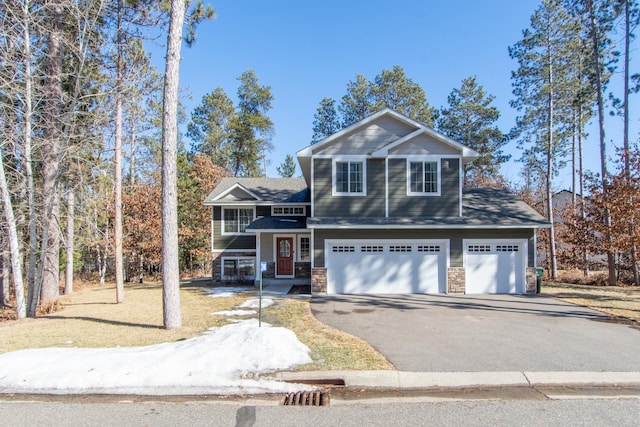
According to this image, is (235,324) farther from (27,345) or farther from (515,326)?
(515,326)

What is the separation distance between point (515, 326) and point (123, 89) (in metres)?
13.5

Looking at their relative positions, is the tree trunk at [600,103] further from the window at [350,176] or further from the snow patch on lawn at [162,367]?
the snow patch on lawn at [162,367]

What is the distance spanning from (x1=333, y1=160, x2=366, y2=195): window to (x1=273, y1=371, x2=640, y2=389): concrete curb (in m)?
9.46

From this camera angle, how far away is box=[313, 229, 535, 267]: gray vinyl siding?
43.3ft

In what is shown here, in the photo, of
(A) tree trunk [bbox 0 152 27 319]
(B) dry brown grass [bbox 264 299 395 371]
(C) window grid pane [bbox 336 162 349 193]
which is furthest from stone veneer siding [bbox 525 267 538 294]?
(A) tree trunk [bbox 0 152 27 319]

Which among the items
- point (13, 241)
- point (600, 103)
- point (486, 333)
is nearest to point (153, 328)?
point (13, 241)

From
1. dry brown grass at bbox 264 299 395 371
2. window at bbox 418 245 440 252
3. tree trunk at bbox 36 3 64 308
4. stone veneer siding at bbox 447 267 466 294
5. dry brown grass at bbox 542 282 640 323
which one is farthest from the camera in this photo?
window at bbox 418 245 440 252

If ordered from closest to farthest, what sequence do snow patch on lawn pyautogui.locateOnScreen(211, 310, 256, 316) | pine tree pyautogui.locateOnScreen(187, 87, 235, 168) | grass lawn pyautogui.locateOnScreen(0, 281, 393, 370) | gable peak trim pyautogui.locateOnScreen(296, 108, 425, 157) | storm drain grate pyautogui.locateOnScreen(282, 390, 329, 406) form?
1. storm drain grate pyautogui.locateOnScreen(282, 390, 329, 406)
2. grass lawn pyautogui.locateOnScreen(0, 281, 393, 370)
3. snow patch on lawn pyautogui.locateOnScreen(211, 310, 256, 316)
4. gable peak trim pyautogui.locateOnScreen(296, 108, 425, 157)
5. pine tree pyautogui.locateOnScreen(187, 87, 235, 168)

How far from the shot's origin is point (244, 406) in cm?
439

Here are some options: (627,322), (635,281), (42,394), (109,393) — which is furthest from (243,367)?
(635,281)

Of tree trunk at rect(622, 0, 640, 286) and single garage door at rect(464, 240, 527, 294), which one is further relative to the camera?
tree trunk at rect(622, 0, 640, 286)

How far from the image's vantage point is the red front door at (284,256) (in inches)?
664

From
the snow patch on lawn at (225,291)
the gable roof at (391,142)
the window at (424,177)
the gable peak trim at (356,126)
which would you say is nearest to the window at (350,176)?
the gable roof at (391,142)

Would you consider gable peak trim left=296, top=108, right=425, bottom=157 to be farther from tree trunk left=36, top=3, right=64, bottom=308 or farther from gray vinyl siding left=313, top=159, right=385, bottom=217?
tree trunk left=36, top=3, right=64, bottom=308
